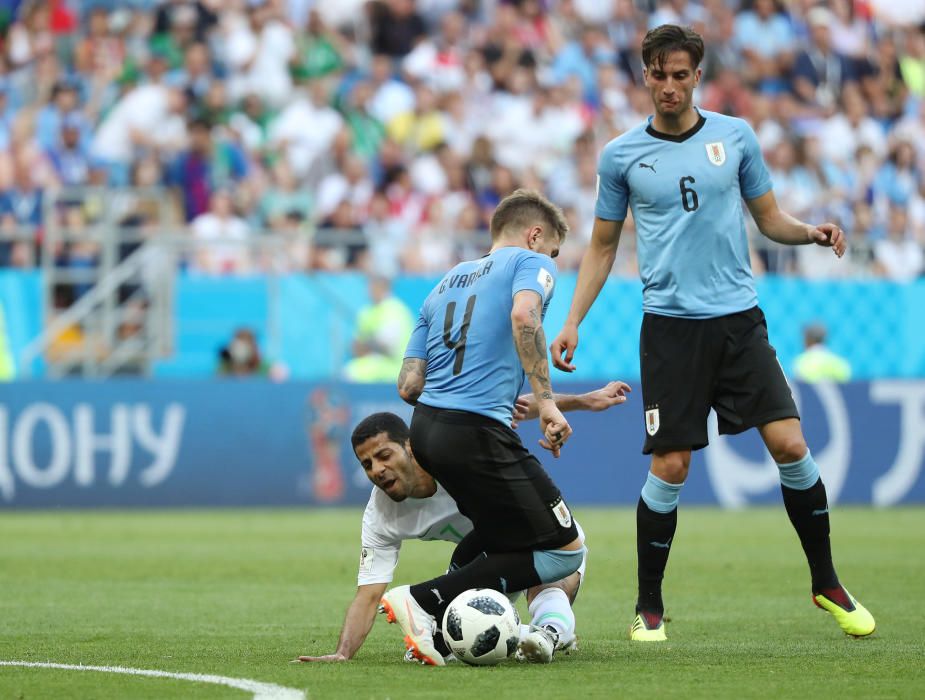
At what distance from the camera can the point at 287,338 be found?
1695 cm

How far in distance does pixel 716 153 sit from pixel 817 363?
10.2 meters

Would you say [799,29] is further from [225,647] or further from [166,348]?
[225,647]

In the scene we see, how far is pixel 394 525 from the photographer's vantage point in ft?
22.0

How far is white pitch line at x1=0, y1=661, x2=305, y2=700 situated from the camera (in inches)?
214

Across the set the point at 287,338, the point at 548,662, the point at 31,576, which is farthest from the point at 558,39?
the point at 548,662

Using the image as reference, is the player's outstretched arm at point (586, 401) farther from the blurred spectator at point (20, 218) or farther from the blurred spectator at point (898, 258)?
the blurred spectator at point (898, 258)

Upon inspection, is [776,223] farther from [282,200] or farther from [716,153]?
[282,200]

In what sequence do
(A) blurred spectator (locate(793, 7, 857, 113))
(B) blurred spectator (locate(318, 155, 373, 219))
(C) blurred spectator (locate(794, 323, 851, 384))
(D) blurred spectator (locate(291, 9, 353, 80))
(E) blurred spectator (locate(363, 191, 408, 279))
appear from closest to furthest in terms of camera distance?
(C) blurred spectator (locate(794, 323, 851, 384))
(E) blurred spectator (locate(363, 191, 408, 279))
(B) blurred spectator (locate(318, 155, 373, 219))
(D) blurred spectator (locate(291, 9, 353, 80))
(A) blurred spectator (locate(793, 7, 857, 113))

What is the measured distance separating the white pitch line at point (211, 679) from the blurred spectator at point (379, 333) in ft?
33.2

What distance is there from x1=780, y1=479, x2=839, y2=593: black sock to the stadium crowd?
390 inches

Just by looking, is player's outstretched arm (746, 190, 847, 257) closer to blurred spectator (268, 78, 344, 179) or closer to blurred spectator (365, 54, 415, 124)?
blurred spectator (268, 78, 344, 179)

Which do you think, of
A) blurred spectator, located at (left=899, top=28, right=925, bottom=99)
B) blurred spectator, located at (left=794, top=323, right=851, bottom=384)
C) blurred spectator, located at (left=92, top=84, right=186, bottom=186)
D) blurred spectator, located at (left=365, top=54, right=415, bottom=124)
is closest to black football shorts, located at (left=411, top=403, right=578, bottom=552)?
blurred spectator, located at (left=794, top=323, right=851, bottom=384)

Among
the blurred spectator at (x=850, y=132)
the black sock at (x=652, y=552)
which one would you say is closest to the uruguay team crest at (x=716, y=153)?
the black sock at (x=652, y=552)

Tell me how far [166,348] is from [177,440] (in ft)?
4.18
